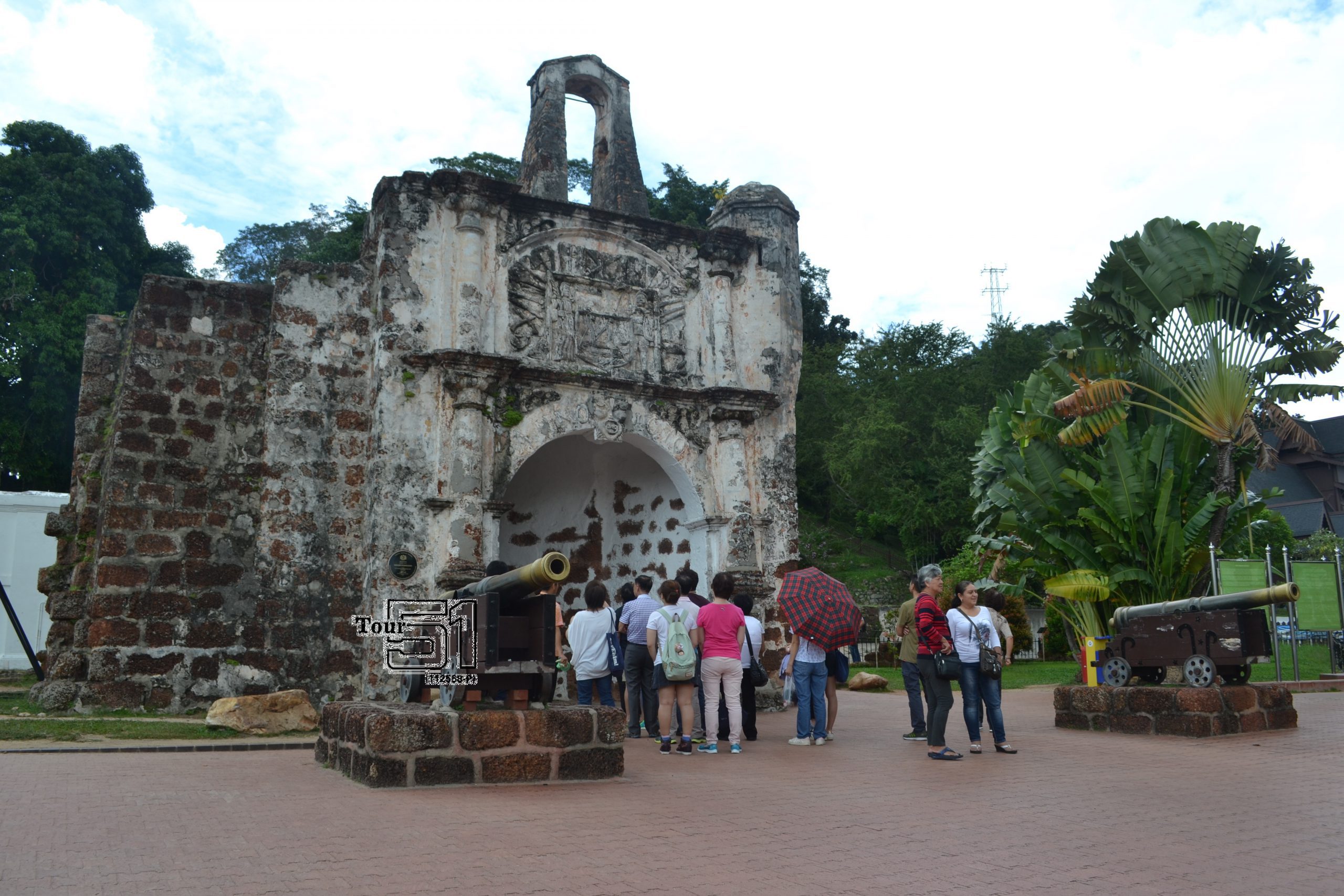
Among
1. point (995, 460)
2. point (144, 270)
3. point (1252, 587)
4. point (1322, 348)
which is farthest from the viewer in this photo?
point (144, 270)

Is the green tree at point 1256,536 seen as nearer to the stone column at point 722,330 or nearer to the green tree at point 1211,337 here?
the green tree at point 1211,337

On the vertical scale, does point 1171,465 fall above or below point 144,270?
below

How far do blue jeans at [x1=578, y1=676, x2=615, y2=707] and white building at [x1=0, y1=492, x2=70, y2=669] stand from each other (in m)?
12.1

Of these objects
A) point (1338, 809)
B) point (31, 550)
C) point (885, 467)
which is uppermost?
point (885, 467)

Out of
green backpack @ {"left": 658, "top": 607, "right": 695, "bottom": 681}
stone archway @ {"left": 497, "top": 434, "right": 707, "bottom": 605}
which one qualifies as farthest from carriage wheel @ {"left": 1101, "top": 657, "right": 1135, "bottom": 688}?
stone archway @ {"left": 497, "top": 434, "right": 707, "bottom": 605}

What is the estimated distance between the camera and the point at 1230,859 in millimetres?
4668

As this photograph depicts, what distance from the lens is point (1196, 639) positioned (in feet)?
33.1

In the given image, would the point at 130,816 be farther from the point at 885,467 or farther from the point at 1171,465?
the point at 885,467

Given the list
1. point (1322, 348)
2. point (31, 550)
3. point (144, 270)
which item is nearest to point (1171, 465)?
point (1322, 348)

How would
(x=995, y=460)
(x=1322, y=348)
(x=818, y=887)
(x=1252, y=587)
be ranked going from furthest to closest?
(x=995, y=460)
(x=1322, y=348)
(x=1252, y=587)
(x=818, y=887)

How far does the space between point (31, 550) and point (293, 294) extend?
353 inches

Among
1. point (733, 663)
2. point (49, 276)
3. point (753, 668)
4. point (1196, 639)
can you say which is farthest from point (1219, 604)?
point (49, 276)

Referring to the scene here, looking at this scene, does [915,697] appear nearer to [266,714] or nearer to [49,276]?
[266,714]

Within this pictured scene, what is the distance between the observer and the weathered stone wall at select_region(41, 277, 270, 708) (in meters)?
10.8
